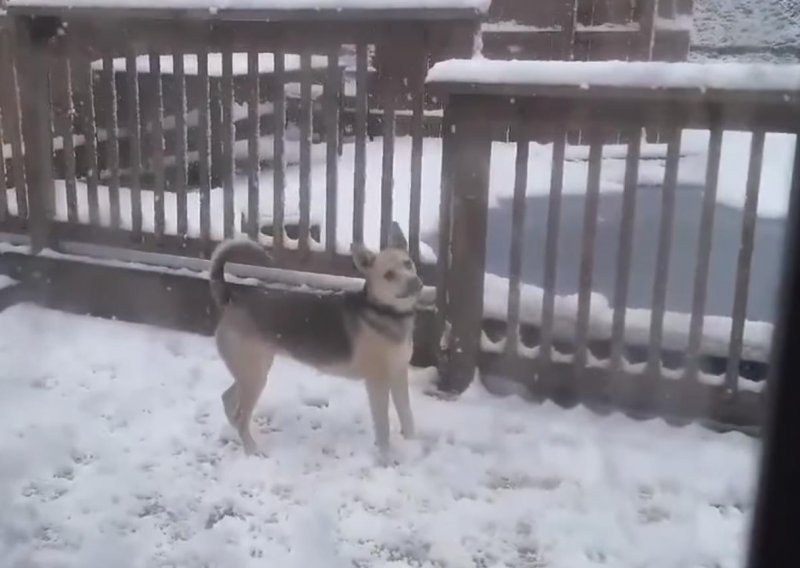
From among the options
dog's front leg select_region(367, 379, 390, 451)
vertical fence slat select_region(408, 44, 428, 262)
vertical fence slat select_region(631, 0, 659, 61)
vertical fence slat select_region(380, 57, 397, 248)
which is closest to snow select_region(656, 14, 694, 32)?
vertical fence slat select_region(631, 0, 659, 61)

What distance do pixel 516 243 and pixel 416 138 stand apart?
659mm

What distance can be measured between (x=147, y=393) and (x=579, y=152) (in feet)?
15.2

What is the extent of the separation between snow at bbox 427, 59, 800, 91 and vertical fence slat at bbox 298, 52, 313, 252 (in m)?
0.71

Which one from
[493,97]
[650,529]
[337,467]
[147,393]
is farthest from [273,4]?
[650,529]

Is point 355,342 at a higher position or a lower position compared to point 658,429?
higher

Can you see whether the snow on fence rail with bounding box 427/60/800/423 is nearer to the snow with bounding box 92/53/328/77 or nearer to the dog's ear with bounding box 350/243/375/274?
the dog's ear with bounding box 350/243/375/274

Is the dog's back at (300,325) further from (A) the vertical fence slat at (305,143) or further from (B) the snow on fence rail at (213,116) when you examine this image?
(A) the vertical fence slat at (305,143)

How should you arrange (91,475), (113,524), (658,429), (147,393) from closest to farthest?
(113,524)
(91,475)
(658,429)
(147,393)

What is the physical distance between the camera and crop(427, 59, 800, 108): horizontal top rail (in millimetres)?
3027

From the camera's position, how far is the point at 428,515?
274 centimetres

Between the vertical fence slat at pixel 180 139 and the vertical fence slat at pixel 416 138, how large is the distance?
1127mm

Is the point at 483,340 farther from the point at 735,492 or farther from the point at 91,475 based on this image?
the point at 91,475

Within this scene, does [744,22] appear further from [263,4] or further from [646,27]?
[263,4]

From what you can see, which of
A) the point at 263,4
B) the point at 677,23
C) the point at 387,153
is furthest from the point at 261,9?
the point at 677,23
